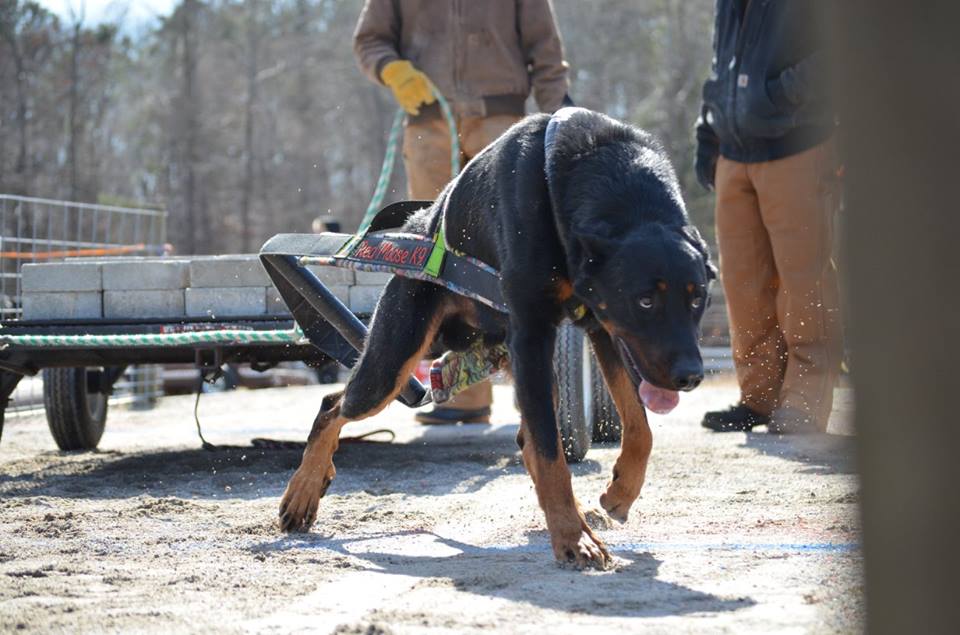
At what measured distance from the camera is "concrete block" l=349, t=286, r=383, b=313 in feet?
19.6

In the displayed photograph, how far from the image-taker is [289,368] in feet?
67.0

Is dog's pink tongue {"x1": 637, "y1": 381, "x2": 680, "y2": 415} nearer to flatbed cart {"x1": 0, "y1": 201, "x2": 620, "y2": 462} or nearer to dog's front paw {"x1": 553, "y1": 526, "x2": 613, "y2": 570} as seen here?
dog's front paw {"x1": 553, "y1": 526, "x2": 613, "y2": 570}

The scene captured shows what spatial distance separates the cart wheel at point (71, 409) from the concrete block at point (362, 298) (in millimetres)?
1786

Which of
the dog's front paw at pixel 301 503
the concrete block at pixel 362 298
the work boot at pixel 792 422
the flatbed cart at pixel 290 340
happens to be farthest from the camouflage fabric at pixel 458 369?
the work boot at pixel 792 422

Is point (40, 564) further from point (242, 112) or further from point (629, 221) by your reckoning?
point (242, 112)

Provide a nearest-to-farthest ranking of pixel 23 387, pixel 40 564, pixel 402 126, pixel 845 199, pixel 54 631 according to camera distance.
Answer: pixel 845 199 < pixel 54 631 < pixel 40 564 < pixel 402 126 < pixel 23 387

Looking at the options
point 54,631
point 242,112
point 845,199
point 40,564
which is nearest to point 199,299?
point 40,564

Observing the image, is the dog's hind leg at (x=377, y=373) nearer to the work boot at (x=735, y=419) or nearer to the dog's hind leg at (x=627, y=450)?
the dog's hind leg at (x=627, y=450)

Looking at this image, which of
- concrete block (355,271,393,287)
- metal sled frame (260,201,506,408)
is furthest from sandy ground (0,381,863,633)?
concrete block (355,271,393,287)

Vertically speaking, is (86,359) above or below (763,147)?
below

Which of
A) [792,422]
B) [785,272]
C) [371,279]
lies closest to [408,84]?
[371,279]

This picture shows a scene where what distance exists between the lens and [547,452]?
140 inches

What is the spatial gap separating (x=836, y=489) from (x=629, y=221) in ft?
5.85

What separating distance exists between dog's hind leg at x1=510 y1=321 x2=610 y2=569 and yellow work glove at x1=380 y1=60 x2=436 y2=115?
3.51m
